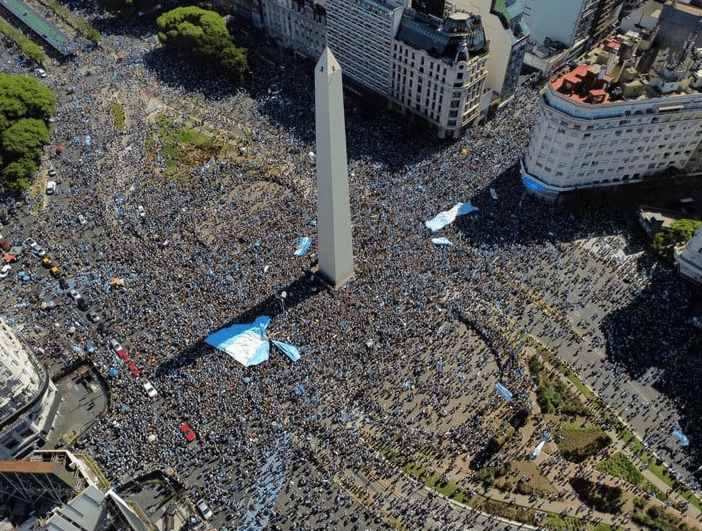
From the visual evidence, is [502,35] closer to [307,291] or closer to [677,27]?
[677,27]

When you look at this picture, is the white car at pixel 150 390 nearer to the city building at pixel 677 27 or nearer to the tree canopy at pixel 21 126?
the tree canopy at pixel 21 126

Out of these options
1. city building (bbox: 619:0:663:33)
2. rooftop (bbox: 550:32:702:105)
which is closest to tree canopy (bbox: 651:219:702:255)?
rooftop (bbox: 550:32:702:105)

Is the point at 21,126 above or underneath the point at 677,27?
underneath

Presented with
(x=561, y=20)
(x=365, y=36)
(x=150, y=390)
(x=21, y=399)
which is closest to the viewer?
(x=21, y=399)

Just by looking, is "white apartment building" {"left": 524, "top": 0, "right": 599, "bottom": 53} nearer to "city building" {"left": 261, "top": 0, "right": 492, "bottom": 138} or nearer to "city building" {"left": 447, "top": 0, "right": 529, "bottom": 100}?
"city building" {"left": 447, "top": 0, "right": 529, "bottom": 100}

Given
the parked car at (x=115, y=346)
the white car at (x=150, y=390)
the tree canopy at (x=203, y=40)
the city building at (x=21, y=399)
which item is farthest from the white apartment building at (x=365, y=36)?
the city building at (x=21, y=399)

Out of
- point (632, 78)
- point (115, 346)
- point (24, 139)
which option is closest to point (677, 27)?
point (632, 78)

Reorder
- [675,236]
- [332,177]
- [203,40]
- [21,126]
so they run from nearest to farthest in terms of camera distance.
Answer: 1. [332,177]
2. [675,236]
3. [21,126]
4. [203,40]
